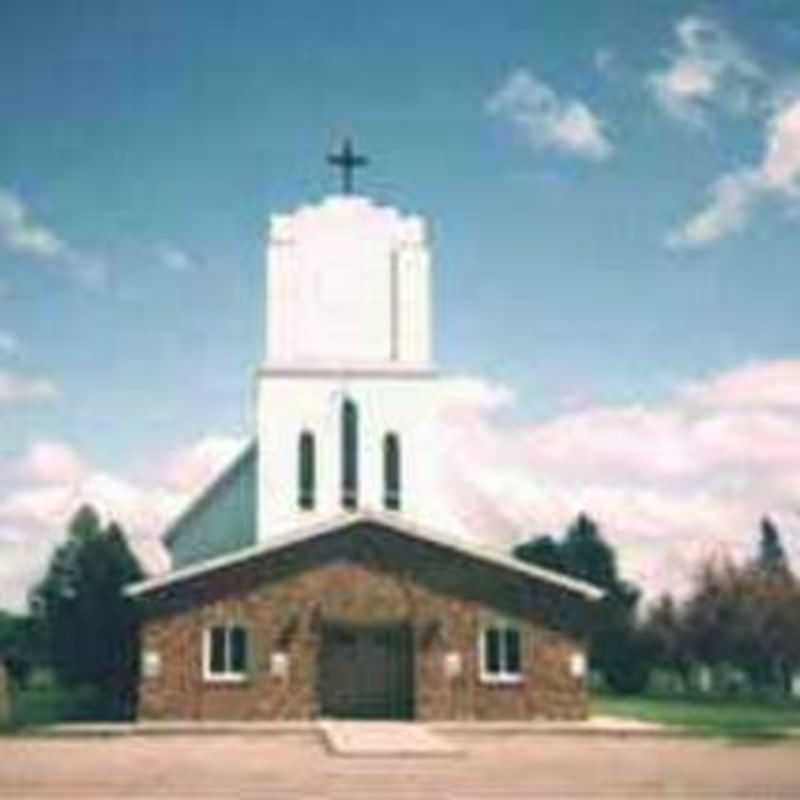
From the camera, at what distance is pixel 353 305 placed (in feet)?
139

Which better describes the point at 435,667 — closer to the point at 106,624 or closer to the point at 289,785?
the point at 106,624

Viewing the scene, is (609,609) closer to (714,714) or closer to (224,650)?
(714,714)

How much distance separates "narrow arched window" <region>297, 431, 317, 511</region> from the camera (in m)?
41.3

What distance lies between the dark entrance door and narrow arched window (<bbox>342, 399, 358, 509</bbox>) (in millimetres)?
7815

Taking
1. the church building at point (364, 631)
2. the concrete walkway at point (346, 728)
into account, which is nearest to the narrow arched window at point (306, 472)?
the church building at point (364, 631)

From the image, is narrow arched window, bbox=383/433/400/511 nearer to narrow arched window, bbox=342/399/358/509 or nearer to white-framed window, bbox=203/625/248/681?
narrow arched window, bbox=342/399/358/509

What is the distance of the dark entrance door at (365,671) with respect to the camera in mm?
Answer: 34094

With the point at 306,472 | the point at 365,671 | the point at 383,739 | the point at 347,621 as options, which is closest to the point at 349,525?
the point at 347,621

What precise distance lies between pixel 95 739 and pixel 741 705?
2583 cm

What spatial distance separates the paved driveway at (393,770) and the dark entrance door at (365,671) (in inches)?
237

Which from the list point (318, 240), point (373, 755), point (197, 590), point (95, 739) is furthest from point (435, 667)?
point (318, 240)

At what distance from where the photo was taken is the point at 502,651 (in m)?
34.4

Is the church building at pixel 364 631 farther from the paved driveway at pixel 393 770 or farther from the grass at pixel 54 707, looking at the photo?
the paved driveway at pixel 393 770

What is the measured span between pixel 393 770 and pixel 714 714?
21.5 metres
